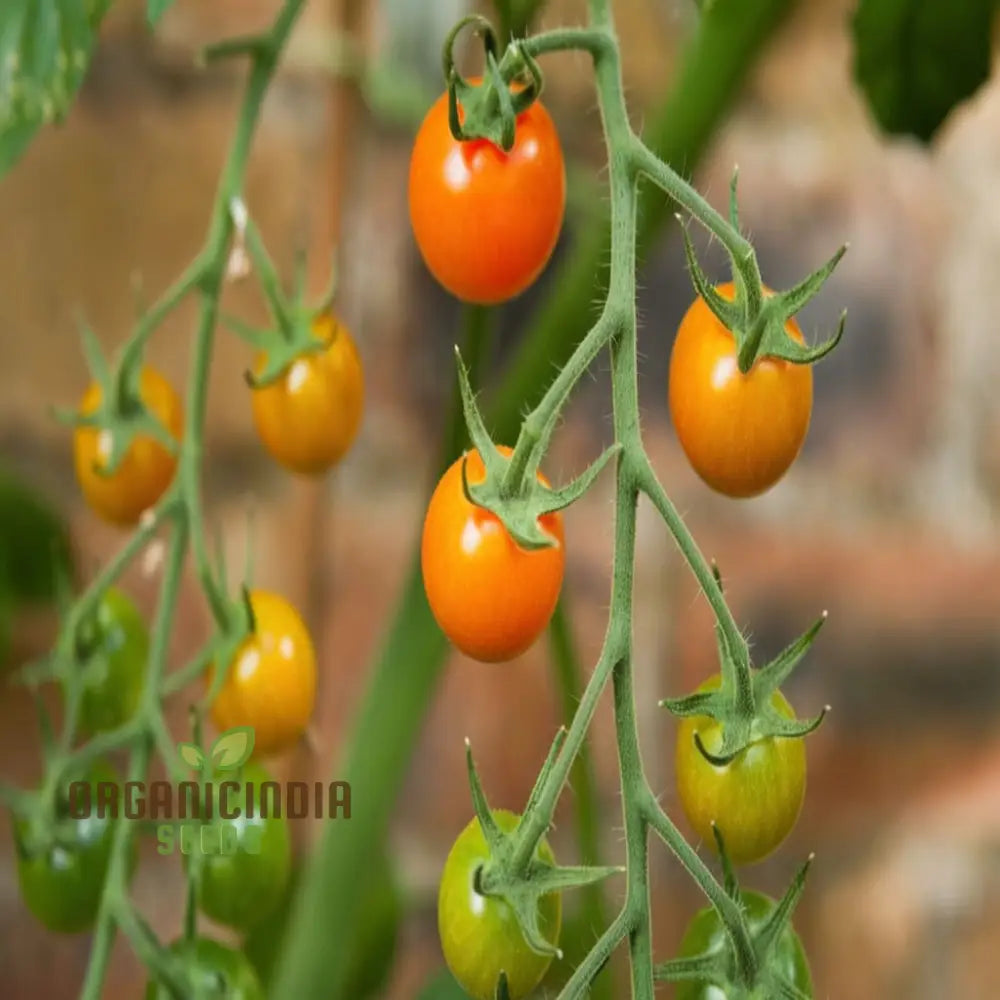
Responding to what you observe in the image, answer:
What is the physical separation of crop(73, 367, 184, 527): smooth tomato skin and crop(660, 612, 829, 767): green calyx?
0.49 ft

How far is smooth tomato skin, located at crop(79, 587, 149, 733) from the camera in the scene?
12.8 inches

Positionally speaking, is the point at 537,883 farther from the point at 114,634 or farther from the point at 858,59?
the point at 858,59

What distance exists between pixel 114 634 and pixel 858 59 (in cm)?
27

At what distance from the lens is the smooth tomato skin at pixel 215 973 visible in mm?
281

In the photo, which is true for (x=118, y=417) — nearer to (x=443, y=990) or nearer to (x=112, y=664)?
(x=112, y=664)

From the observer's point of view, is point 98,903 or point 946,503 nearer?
point 98,903

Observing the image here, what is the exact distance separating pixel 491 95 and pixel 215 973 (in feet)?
0.60

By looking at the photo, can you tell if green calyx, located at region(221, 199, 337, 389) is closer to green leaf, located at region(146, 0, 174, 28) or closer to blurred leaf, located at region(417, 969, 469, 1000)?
green leaf, located at region(146, 0, 174, 28)

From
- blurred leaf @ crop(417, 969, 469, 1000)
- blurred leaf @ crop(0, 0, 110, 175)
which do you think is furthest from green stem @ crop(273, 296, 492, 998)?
blurred leaf @ crop(0, 0, 110, 175)

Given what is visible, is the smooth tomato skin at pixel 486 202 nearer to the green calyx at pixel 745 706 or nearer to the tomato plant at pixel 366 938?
the green calyx at pixel 745 706

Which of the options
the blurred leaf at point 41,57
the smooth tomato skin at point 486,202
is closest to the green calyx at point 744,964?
the smooth tomato skin at point 486,202

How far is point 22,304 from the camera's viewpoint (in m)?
0.63

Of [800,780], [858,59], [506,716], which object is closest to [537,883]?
[800,780]

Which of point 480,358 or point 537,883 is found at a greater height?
point 480,358
